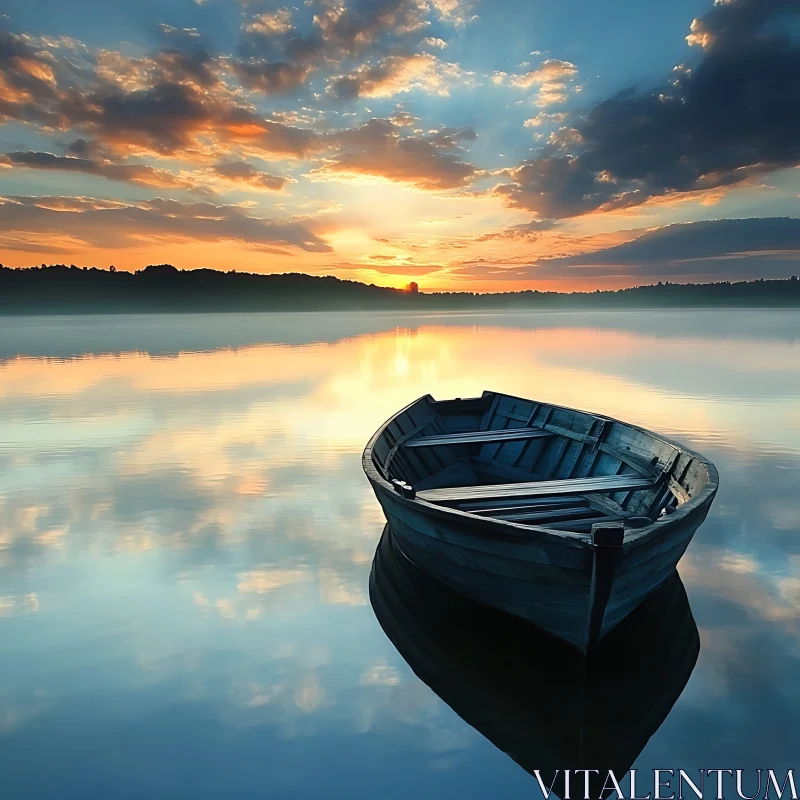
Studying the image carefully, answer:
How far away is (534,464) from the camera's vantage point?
1220 centimetres

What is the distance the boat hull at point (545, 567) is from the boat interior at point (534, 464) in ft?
Result: 3.15

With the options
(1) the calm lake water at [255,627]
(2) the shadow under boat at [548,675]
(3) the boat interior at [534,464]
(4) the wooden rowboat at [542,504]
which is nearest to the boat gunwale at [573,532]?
(4) the wooden rowboat at [542,504]

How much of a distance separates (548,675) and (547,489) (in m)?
2.92

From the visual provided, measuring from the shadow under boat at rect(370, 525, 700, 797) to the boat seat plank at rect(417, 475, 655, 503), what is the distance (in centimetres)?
126

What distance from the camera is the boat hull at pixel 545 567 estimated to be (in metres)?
5.59

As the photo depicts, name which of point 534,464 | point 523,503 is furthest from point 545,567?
point 534,464

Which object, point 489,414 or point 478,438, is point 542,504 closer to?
point 478,438

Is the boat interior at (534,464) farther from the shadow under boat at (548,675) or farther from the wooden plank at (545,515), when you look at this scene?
the shadow under boat at (548,675)

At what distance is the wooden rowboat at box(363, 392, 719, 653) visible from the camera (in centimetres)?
571

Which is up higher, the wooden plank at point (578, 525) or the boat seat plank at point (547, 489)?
the boat seat plank at point (547, 489)

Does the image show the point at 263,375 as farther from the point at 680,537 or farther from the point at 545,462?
the point at 680,537

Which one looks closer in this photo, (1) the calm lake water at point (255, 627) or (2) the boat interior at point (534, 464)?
(1) the calm lake water at point (255, 627)

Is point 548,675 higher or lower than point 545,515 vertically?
lower

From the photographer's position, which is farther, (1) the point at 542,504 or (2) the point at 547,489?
(1) the point at 542,504
